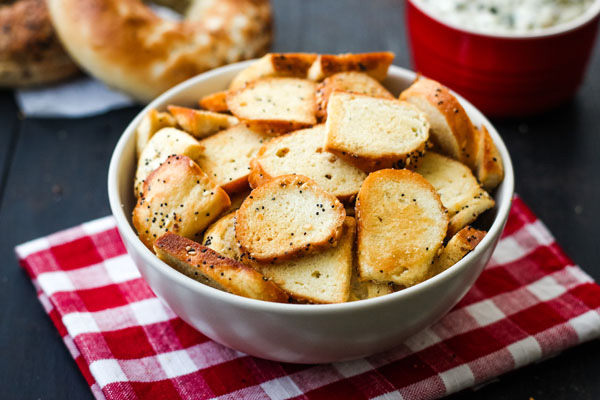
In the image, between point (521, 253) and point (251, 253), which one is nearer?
point (251, 253)

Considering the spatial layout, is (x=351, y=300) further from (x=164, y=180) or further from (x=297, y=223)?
(x=164, y=180)

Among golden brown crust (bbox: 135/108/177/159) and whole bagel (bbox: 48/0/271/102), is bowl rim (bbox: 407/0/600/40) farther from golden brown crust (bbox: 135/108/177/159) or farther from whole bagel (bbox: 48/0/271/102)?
golden brown crust (bbox: 135/108/177/159)

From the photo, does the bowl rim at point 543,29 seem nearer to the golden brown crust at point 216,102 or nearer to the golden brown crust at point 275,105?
the golden brown crust at point 275,105

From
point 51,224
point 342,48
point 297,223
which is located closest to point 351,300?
point 297,223

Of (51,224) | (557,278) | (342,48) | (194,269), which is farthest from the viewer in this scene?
(342,48)

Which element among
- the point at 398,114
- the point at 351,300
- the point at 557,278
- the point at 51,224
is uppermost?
the point at 398,114

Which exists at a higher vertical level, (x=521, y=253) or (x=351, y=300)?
(x=351, y=300)

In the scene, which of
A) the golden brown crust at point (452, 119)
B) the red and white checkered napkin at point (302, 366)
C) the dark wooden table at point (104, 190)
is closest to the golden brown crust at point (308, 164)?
the golden brown crust at point (452, 119)
